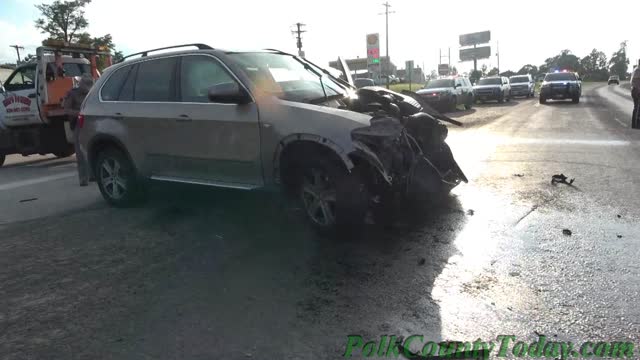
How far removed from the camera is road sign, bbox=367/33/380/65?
47656mm

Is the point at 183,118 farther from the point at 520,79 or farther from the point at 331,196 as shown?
the point at 520,79

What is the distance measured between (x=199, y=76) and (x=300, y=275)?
266cm

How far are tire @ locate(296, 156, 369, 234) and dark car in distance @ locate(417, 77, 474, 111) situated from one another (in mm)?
17735

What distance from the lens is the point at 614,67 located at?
5246 inches

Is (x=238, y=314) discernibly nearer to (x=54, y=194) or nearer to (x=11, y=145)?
(x=54, y=194)

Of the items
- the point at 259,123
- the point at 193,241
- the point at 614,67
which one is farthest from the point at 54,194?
the point at 614,67

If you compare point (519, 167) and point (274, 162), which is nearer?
point (274, 162)

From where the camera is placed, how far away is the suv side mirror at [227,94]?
189 inches

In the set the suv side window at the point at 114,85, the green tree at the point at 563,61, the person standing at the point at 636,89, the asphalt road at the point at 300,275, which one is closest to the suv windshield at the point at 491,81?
the person standing at the point at 636,89

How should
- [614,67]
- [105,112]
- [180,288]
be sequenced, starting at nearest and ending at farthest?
1. [180,288]
2. [105,112]
3. [614,67]

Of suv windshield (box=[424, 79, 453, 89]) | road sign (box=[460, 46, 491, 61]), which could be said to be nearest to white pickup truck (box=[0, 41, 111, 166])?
suv windshield (box=[424, 79, 453, 89])

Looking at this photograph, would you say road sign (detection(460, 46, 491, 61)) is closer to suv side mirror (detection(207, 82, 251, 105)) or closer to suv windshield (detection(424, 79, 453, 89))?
suv windshield (detection(424, 79, 453, 89))

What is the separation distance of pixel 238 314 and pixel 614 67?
15491 cm

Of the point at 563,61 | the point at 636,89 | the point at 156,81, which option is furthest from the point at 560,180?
the point at 563,61
